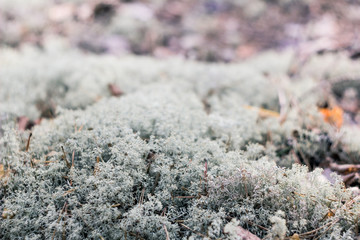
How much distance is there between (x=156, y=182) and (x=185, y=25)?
188 inches

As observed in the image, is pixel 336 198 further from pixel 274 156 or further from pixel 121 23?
pixel 121 23

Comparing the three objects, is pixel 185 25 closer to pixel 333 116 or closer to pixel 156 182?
pixel 333 116

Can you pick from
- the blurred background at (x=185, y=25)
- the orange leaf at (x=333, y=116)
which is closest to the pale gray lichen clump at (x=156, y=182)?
the orange leaf at (x=333, y=116)

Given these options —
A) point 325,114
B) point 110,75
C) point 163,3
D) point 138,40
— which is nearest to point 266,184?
point 325,114

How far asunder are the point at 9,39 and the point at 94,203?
4228mm

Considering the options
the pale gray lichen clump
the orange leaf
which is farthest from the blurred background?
the pale gray lichen clump

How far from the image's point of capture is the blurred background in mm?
4695

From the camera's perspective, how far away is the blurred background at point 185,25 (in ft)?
15.4

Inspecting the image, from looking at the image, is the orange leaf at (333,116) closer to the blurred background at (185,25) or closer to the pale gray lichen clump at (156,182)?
the pale gray lichen clump at (156,182)

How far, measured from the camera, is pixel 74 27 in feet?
16.6

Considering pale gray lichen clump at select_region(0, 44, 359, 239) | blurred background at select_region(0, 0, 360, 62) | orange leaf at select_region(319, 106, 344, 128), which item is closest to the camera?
pale gray lichen clump at select_region(0, 44, 359, 239)

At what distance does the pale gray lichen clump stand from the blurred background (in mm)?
2799

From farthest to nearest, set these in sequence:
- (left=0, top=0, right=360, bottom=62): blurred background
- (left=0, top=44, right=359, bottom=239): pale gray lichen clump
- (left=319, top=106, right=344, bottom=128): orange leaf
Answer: (left=0, top=0, right=360, bottom=62): blurred background, (left=319, top=106, right=344, bottom=128): orange leaf, (left=0, top=44, right=359, bottom=239): pale gray lichen clump

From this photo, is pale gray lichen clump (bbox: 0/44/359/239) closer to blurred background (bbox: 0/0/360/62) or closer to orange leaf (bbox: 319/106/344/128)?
orange leaf (bbox: 319/106/344/128)
